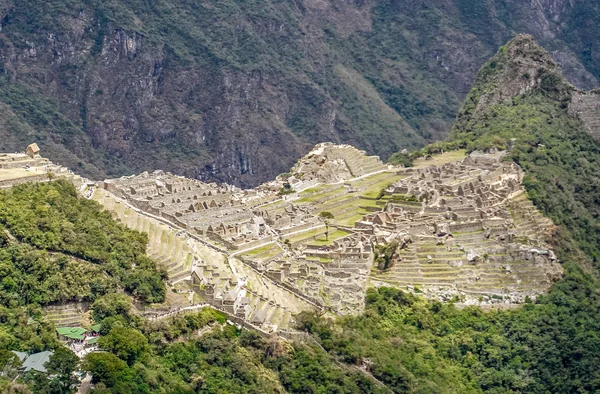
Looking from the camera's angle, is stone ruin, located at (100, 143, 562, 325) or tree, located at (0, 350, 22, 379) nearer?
tree, located at (0, 350, 22, 379)

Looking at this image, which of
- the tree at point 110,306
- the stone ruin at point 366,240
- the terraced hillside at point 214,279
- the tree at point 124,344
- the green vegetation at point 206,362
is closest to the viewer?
the green vegetation at point 206,362

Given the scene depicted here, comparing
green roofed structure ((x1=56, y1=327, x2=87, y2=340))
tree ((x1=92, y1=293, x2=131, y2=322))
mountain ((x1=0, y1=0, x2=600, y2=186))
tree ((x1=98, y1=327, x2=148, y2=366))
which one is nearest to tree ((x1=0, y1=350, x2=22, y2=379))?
tree ((x1=98, y1=327, x2=148, y2=366))

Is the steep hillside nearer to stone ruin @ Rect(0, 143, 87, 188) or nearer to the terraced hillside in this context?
the terraced hillside

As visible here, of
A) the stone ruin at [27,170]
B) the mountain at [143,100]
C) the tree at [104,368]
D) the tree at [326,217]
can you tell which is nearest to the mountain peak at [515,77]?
the tree at [326,217]

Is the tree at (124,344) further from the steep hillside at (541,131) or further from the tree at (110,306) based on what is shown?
the steep hillside at (541,131)

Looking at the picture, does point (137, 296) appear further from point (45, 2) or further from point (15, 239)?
point (45, 2)

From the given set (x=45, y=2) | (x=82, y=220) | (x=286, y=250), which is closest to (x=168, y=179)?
(x=286, y=250)

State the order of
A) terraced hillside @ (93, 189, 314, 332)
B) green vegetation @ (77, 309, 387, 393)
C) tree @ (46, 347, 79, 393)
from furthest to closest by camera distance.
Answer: terraced hillside @ (93, 189, 314, 332) < green vegetation @ (77, 309, 387, 393) < tree @ (46, 347, 79, 393)
